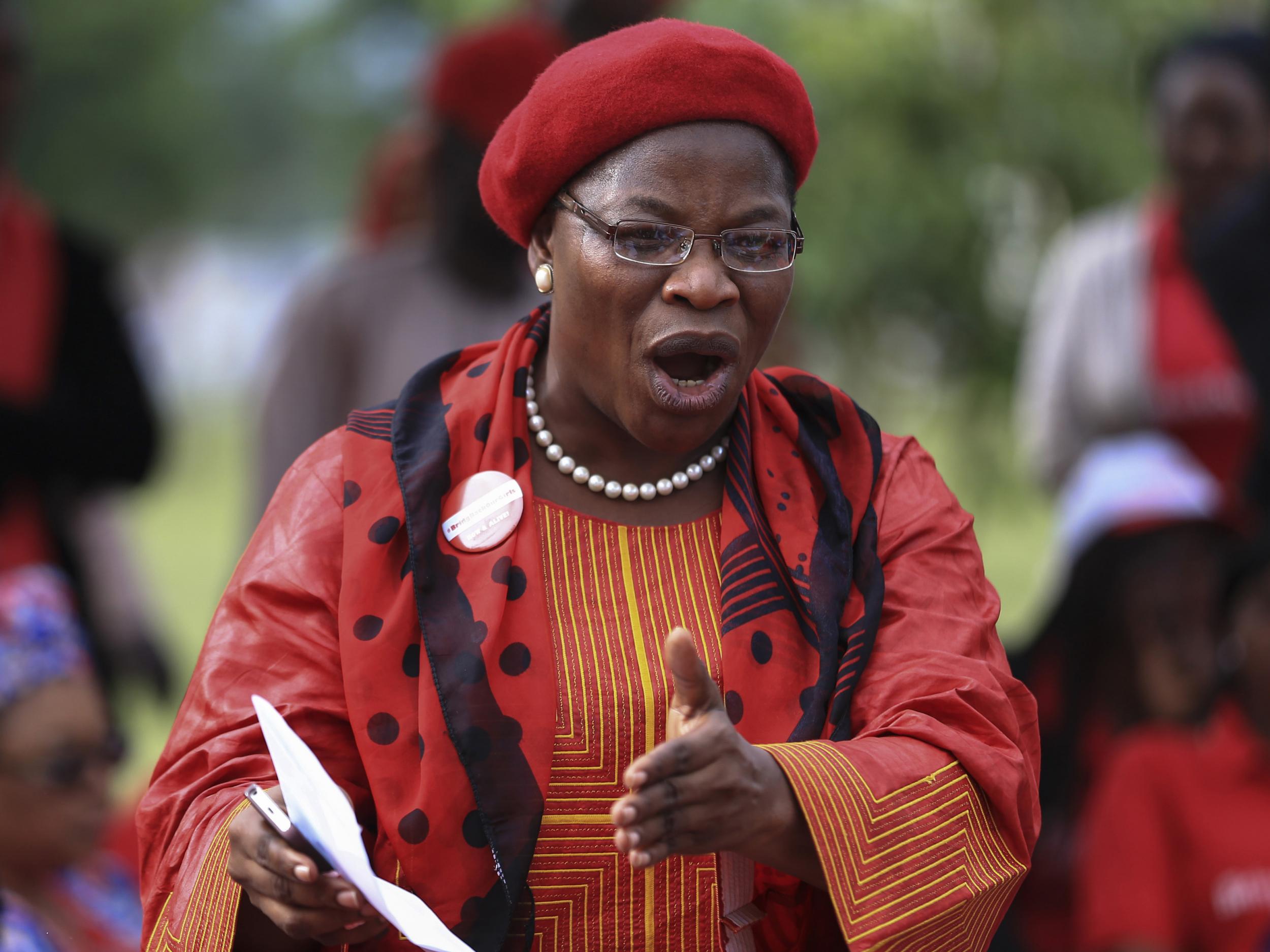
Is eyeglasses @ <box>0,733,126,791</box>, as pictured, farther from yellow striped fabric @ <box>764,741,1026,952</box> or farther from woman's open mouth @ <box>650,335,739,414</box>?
yellow striped fabric @ <box>764,741,1026,952</box>

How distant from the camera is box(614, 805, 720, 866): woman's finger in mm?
1838

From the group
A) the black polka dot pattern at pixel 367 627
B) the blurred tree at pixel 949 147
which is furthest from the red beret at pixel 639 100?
the blurred tree at pixel 949 147

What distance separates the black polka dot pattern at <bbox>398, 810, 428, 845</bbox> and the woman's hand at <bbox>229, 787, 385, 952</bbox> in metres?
0.11

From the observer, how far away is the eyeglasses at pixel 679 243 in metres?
2.23

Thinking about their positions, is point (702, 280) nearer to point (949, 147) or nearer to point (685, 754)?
point (685, 754)

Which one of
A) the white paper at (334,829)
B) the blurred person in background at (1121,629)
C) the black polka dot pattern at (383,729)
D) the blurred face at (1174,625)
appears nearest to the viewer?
the white paper at (334,829)

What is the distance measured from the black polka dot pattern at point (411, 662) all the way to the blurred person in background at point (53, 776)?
185 cm

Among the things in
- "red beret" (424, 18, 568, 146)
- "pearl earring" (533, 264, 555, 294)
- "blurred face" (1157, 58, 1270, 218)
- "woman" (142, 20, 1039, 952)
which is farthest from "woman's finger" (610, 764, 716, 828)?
"blurred face" (1157, 58, 1270, 218)

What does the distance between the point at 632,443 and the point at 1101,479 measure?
11.6 ft

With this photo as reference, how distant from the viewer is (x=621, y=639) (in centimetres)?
230

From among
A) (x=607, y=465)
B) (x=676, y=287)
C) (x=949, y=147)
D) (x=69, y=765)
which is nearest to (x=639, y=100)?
(x=676, y=287)

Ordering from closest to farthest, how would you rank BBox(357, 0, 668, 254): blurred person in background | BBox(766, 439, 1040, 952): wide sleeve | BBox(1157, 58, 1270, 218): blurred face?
BBox(766, 439, 1040, 952): wide sleeve < BBox(357, 0, 668, 254): blurred person in background < BBox(1157, 58, 1270, 218): blurred face

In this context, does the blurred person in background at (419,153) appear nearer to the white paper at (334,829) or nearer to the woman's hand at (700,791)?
the white paper at (334,829)

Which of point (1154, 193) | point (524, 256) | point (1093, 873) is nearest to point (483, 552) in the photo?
point (524, 256)
